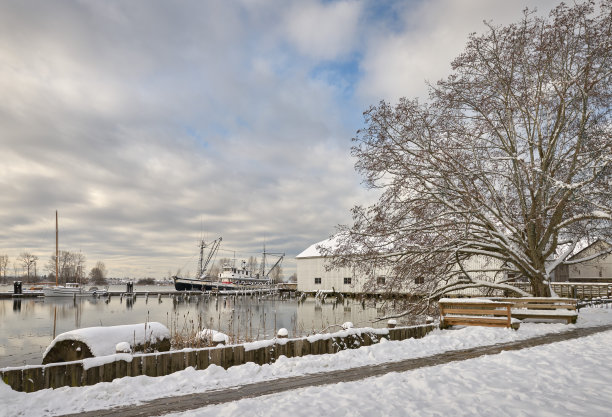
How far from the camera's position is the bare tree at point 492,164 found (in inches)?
640

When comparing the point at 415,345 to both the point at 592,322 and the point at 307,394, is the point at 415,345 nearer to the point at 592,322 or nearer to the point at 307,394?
the point at 307,394

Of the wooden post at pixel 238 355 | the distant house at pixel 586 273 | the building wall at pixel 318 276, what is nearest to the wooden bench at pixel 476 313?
the wooden post at pixel 238 355

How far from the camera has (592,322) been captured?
16.0 meters

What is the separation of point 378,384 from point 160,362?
12.9 feet

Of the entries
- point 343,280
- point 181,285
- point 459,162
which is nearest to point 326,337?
point 459,162

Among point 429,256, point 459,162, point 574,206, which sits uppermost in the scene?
point 459,162

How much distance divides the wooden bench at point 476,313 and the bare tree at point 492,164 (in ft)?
12.9

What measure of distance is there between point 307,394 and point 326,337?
347 cm

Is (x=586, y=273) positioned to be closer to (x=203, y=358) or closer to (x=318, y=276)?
(x=318, y=276)

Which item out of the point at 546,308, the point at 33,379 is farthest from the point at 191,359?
the point at 546,308

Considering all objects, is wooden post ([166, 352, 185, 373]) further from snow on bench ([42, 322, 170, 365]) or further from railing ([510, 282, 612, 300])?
railing ([510, 282, 612, 300])

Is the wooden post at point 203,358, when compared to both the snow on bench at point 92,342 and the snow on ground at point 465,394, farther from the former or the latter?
the snow on ground at point 465,394

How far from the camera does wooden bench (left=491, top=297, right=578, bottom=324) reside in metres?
15.2

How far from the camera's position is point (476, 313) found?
12898 millimetres
